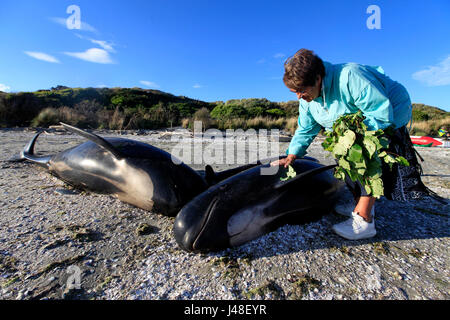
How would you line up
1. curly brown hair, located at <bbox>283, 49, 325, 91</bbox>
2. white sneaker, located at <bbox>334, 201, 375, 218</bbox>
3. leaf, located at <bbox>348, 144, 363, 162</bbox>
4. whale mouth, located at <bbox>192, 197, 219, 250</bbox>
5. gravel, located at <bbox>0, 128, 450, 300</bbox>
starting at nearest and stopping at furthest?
gravel, located at <bbox>0, 128, 450, 300</bbox>
whale mouth, located at <bbox>192, 197, 219, 250</bbox>
leaf, located at <bbox>348, 144, 363, 162</bbox>
curly brown hair, located at <bbox>283, 49, 325, 91</bbox>
white sneaker, located at <bbox>334, 201, 375, 218</bbox>

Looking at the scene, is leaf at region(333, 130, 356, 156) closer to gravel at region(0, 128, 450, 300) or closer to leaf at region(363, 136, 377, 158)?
leaf at region(363, 136, 377, 158)

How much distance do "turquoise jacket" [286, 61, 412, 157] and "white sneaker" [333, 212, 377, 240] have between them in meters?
0.84

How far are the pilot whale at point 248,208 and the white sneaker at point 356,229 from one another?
29 cm

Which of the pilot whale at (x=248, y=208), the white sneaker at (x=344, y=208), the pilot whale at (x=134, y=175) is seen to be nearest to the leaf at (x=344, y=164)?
the pilot whale at (x=248, y=208)

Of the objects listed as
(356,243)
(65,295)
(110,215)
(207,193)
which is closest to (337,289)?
(356,243)

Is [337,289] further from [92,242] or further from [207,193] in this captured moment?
[92,242]

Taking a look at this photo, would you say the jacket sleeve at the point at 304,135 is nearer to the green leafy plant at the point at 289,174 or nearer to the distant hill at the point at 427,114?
the green leafy plant at the point at 289,174

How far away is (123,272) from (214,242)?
0.67 m

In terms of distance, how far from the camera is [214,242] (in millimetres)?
1945

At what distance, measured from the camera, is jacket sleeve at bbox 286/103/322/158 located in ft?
9.35

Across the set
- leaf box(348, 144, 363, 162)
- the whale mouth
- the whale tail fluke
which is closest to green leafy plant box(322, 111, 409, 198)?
leaf box(348, 144, 363, 162)
